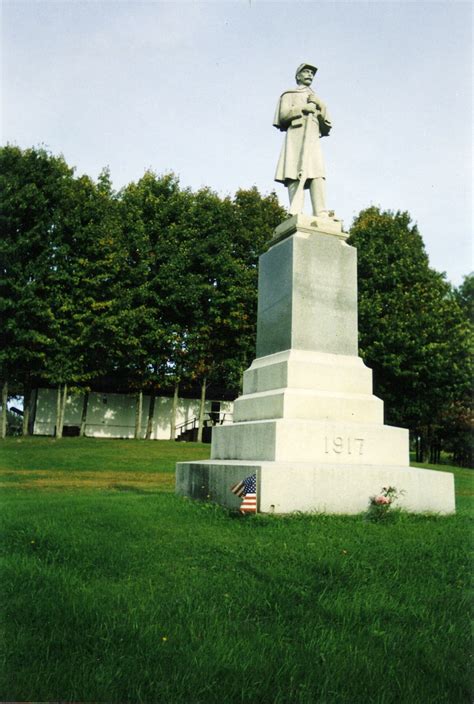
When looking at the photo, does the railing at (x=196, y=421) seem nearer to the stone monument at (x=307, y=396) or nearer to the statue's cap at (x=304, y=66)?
the stone monument at (x=307, y=396)

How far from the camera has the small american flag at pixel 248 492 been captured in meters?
7.01

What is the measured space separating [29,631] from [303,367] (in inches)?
246

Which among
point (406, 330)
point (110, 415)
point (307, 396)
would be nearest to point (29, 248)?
point (110, 415)

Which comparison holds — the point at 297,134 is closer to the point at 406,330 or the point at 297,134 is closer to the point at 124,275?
the point at 406,330

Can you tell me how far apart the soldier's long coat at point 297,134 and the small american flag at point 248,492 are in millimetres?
6005

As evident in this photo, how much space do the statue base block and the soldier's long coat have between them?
5572 mm

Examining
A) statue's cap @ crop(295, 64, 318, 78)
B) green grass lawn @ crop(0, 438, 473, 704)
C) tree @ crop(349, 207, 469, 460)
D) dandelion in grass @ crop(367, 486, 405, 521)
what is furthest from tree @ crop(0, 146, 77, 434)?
dandelion in grass @ crop(367, 486, 405, 521)

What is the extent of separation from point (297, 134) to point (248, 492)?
6913mm

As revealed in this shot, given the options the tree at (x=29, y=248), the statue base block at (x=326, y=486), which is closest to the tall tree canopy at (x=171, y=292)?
the tree at (x=29, y=248)

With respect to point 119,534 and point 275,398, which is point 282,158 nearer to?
point 275,398

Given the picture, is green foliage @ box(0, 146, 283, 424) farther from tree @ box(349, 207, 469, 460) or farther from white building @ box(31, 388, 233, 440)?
tree @ box(349, 207, 469, 460)

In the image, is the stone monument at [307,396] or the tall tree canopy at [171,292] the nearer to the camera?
the stone monument at [307,396]

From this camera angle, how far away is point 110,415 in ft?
139

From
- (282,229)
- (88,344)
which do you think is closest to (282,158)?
(282,229)
